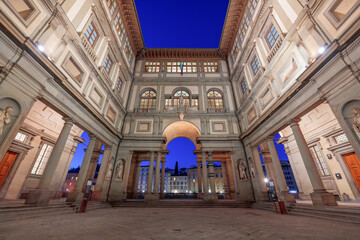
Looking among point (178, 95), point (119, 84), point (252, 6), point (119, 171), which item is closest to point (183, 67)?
point (178, 95)

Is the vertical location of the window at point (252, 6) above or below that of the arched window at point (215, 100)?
above

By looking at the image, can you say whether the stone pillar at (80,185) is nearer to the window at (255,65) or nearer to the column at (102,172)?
the column at (102,172)

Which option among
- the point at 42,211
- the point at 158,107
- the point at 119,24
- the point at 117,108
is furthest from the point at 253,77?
the point at 42,211

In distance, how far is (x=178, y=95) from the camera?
61.5 ft

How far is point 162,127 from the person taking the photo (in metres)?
16.3

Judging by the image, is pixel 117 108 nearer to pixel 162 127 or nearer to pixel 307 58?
pixel 162 127

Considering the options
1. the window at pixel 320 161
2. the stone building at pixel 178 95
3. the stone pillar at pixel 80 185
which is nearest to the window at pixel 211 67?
the stone building at pixel 178 95

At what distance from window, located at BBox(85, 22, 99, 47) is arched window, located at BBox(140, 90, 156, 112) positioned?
7772 mm

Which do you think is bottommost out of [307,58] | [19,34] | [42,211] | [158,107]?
[42,211]

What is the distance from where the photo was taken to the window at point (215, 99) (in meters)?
18.2

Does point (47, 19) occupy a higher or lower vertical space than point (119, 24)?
lower

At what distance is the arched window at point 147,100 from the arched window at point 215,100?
714cm

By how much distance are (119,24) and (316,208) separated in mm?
22389

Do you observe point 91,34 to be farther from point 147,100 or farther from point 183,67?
point 183,67
